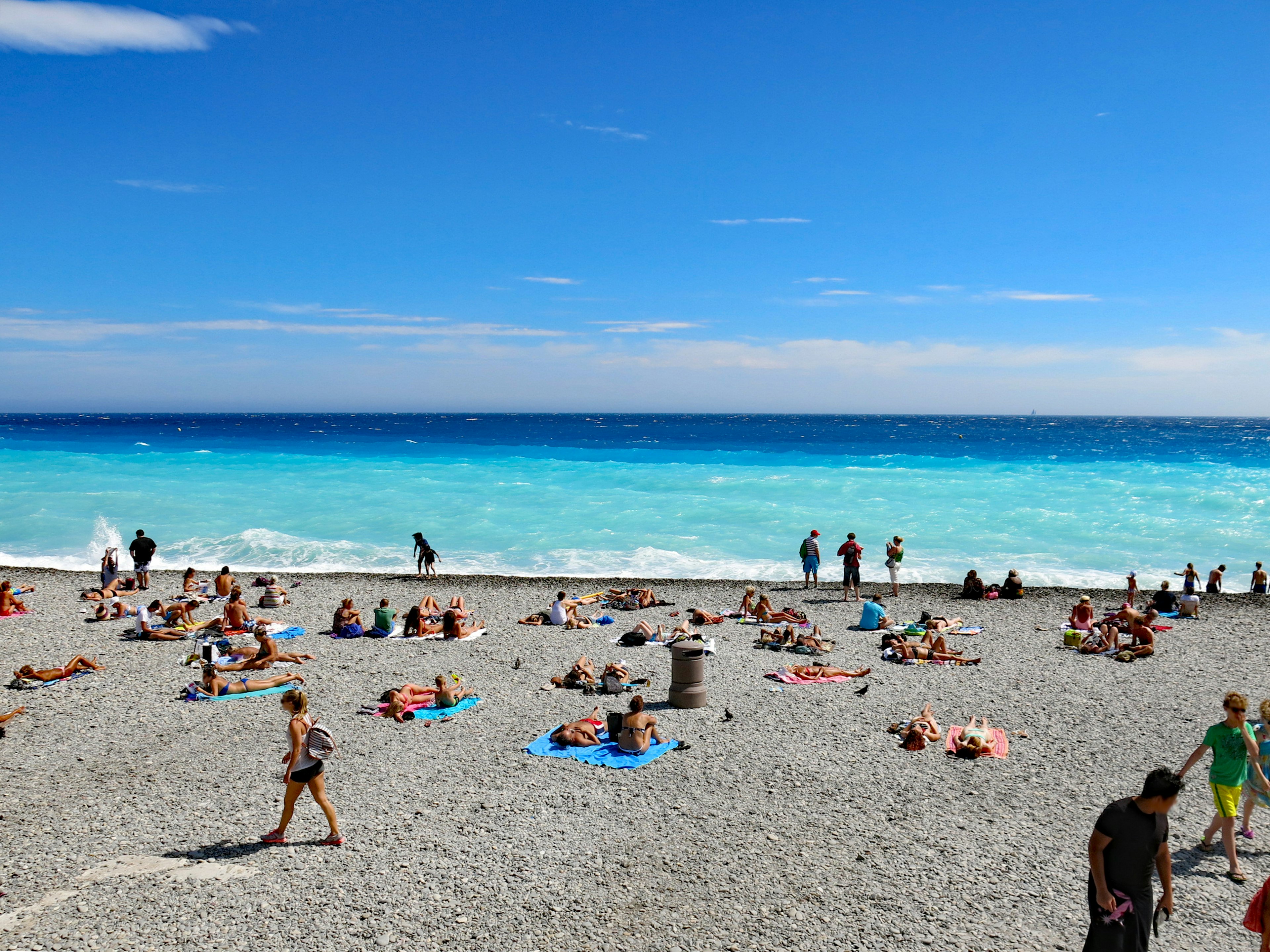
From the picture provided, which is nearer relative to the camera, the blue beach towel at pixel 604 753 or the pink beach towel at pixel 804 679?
the blue beach towel at pixel 604 753

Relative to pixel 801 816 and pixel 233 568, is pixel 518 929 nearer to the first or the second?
pixel 801 816

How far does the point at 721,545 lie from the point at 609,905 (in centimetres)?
2223

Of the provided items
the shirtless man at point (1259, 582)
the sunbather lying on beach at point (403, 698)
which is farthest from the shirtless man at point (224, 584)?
the shirtless man at point (1259, 582)

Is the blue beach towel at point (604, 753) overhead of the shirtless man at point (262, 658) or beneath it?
overhead

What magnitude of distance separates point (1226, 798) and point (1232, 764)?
→ 0.35 metres

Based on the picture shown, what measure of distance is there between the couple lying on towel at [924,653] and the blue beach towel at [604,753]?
19.0ft

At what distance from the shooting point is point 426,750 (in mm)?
9664

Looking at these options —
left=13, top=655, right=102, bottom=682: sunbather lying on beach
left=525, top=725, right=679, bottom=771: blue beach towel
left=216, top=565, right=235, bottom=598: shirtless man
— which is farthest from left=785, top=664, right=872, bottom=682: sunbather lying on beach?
left=216, top=565, right=235, bottom=598: shirtless man

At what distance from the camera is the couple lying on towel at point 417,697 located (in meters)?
10.9

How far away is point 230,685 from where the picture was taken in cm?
1204

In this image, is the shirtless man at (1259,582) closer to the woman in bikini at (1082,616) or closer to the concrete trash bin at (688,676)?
the woman in bikini at (1082,616)

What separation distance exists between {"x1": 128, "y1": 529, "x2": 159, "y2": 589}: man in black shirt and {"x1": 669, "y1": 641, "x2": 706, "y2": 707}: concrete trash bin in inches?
629

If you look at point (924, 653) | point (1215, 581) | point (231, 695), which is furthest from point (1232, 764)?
point (1215, 581)

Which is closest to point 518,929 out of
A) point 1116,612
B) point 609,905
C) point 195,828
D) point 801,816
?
point 609,905
